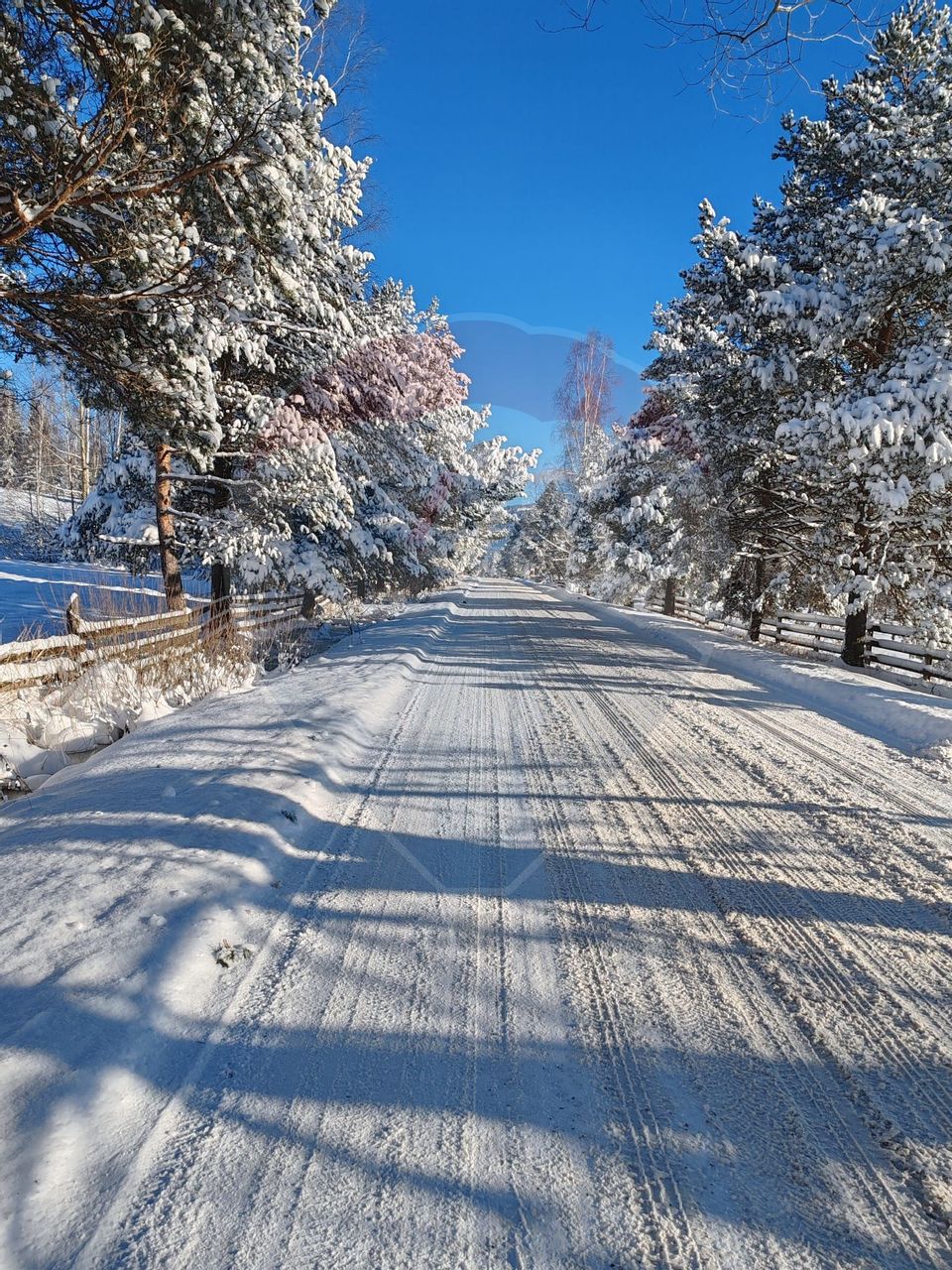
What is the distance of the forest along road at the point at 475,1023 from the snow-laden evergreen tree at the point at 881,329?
5.58 metres

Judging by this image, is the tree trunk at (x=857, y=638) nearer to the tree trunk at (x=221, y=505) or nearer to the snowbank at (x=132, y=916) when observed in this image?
the snowbank at (x=132, y=916)

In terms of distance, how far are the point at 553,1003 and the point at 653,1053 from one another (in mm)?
365

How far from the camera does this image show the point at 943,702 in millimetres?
6949

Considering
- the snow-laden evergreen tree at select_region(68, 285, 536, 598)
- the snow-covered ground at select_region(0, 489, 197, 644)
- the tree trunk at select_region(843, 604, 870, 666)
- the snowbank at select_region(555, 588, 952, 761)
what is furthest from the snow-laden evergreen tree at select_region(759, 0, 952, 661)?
the snow-covered ground at select_region(0, 489, 197, 644)

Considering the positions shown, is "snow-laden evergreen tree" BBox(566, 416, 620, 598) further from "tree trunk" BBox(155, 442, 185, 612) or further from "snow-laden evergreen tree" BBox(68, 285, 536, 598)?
"tree trunk" BBox(155, 442, 185, 612)

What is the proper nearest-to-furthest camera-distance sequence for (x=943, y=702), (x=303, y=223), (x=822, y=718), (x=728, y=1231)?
(x=728, y=1231) < (x=303, y=223) < (x=822, y=718) < (x=943, y=702)

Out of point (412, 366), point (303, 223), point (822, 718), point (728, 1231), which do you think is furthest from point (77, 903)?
point (412, 366)

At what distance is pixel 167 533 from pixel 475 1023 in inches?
371

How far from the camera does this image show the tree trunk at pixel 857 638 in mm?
10484

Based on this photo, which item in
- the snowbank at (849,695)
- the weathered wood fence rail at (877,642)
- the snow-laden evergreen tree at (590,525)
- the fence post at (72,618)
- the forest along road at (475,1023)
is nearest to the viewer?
the forest along road at (475,1023)

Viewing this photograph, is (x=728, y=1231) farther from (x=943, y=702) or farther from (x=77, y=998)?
(x=943, y=702)

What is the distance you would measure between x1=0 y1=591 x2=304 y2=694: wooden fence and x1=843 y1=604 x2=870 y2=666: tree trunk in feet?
34.2

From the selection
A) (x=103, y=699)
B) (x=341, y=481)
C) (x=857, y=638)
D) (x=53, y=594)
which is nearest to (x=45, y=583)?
(x=341, y=481)

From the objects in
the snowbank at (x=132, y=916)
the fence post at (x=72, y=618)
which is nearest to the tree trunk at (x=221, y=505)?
the fence post at (x=72, y=618)
